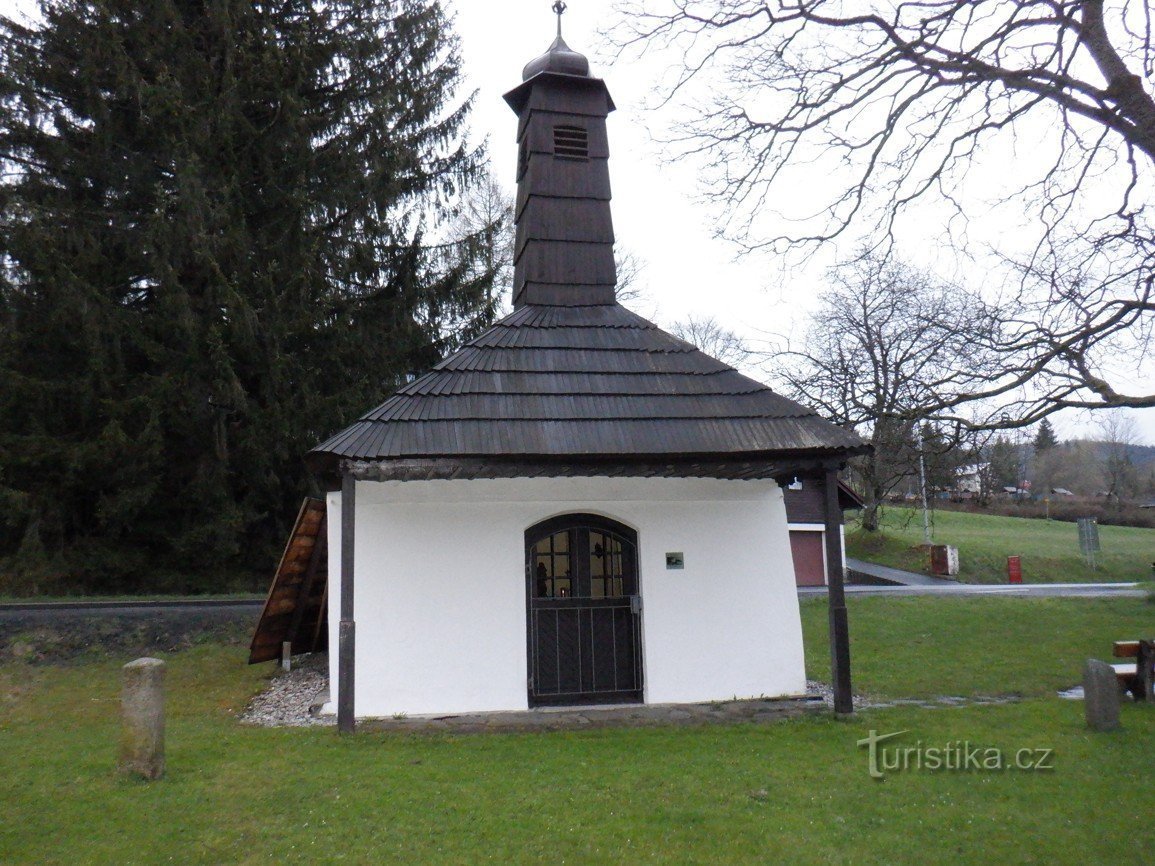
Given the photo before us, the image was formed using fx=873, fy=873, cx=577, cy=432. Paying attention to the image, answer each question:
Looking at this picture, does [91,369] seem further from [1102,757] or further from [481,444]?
[1102,757]

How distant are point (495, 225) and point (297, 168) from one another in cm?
442

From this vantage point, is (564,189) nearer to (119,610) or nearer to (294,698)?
(294,698)

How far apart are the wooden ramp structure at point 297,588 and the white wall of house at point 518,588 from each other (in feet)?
3.46

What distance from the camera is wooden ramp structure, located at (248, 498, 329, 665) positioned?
1068 centimetres

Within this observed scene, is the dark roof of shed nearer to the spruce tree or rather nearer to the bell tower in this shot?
the bell tower

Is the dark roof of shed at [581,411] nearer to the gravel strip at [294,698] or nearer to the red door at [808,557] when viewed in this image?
the gravel strip at [294,698]

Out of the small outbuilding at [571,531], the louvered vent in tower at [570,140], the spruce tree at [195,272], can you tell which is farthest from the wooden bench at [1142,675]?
the spruce tree at [195,272]

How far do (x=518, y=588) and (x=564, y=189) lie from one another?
5.55 metres

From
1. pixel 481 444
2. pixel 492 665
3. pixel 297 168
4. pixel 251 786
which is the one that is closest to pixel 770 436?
pixel 481 444

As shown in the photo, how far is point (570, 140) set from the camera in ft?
39.0

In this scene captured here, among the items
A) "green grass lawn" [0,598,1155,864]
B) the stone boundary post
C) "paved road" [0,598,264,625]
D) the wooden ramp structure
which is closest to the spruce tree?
"paved road" [0,598,264,625]

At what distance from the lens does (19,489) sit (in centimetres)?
1677

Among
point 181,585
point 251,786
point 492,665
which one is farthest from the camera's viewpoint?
point 181,585

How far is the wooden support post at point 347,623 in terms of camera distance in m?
7.97
